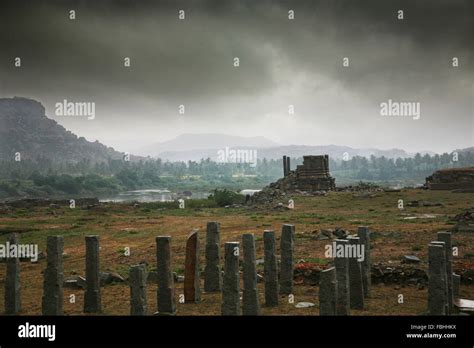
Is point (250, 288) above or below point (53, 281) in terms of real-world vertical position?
below

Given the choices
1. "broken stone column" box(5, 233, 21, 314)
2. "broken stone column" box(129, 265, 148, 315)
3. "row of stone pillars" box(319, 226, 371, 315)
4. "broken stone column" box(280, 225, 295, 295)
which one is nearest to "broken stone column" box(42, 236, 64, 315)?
"broken stone column" box(5, 233, 21, 314)

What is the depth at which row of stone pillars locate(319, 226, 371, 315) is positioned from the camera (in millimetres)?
7727

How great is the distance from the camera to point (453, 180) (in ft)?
145

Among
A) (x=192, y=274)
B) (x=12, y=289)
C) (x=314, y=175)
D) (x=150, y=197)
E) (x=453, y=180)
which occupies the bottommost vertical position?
(x=150, y=197)

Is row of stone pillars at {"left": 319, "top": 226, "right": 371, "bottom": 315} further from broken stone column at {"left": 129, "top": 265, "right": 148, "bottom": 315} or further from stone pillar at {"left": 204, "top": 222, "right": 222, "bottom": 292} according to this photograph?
broken stone column at {"left": 129, "top": 265, "right": 148, "bottom": 315}

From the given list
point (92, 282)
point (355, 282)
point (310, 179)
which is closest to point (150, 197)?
point (310, 179)

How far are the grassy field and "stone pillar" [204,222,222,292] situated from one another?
0.38 m

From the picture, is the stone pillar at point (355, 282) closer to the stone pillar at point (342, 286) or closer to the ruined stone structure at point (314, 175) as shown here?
the stone pillar at point (342, 286)

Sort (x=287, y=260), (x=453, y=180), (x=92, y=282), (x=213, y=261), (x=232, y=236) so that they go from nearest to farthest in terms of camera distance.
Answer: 1. (x=92, y=282)
2. (x=287, y=260)
3. (x=213, y=261)
4. (x=232, y=236)
5. (x=453, y=180)

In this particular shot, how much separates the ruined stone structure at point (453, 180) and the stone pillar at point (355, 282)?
124 feet

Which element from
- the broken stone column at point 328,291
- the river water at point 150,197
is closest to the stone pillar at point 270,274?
the broken stone column at point 328,291

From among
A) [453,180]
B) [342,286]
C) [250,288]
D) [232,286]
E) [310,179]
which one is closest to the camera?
[342,286]

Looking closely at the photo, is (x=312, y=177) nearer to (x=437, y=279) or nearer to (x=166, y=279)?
(x=166, y=279)

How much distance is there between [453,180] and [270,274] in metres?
40.5
